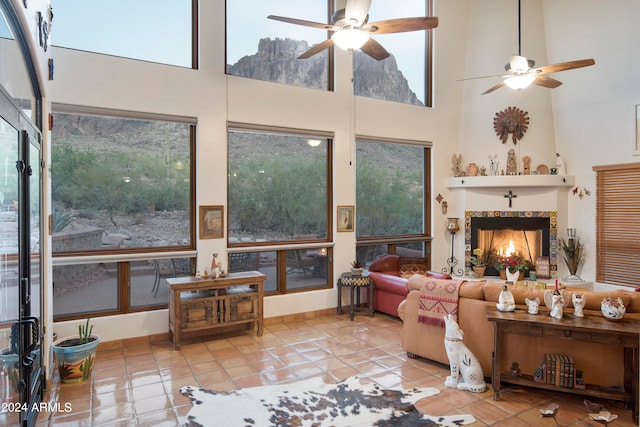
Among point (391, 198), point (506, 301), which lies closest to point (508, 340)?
point (506, 301)

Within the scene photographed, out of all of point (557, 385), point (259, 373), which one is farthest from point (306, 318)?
point (557, 385)

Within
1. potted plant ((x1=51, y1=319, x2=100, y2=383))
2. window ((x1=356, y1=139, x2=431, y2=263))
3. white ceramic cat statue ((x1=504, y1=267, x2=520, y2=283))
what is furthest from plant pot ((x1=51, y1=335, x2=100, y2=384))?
white ceramic cat statue ((x1=504, y1=267, x2=520, y2=283))

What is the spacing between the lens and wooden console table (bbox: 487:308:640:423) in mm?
3113

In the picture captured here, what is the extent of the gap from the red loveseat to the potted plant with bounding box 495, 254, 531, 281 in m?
2.07

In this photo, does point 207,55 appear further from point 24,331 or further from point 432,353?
point 432,353

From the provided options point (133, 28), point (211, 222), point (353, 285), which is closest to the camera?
point (133, 28)

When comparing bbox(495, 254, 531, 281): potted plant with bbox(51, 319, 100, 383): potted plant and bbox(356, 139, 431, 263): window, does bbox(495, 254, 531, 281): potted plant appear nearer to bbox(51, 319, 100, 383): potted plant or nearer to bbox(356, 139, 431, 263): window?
bbox(356, 139, 431, 263): window

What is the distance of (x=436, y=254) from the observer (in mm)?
7430

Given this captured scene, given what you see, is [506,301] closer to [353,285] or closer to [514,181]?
[353,285]

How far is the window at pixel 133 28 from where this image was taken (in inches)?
182

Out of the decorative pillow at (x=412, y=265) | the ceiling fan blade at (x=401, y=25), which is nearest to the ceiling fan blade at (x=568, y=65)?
the ceiling fan blade at (x=401, y=25)

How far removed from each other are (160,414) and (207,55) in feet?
14.0

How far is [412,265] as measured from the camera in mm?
6770

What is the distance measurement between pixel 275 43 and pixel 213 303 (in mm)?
3884
